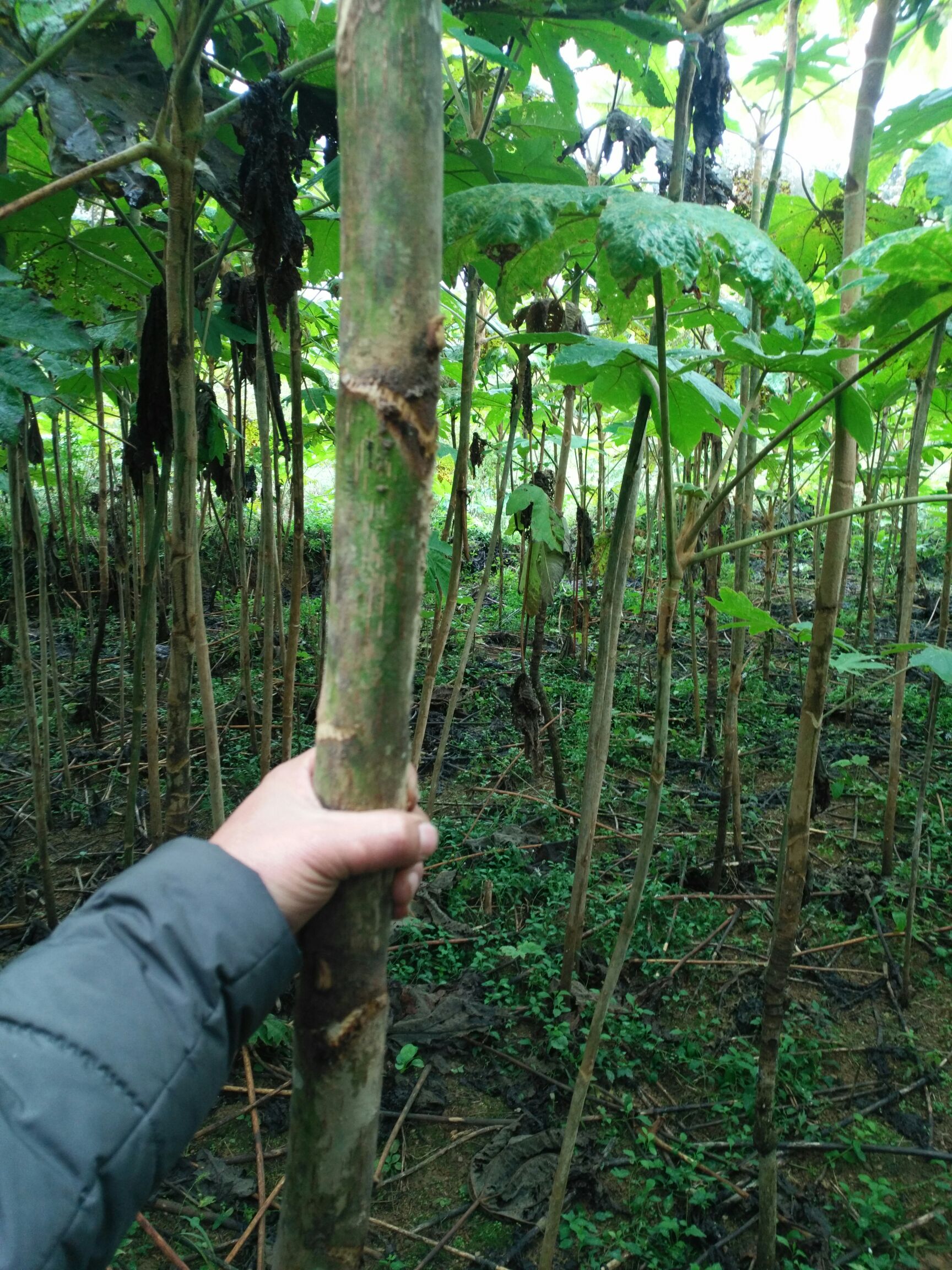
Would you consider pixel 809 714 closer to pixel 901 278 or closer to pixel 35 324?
pixel 901 278

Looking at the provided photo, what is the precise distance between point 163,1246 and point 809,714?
1.60 meters

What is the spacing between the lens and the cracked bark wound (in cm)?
59

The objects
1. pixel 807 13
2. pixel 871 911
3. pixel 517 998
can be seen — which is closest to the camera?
pixel 517 998

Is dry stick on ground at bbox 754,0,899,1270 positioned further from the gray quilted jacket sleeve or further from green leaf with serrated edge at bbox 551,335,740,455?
the gray quilted jacket sleeve

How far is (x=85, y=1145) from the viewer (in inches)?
24.4

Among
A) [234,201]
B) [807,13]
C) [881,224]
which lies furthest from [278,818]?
[807,13]

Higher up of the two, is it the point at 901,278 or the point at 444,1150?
the point at 901,278

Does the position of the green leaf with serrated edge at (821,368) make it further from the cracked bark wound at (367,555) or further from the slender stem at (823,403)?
the cracked bark wound at (367,555)

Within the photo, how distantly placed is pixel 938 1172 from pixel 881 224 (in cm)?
245

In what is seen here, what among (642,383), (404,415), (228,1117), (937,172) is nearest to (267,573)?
(642,383)

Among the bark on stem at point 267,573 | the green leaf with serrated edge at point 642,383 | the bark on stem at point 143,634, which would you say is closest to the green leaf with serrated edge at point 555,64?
the green leaf with serrated edge at point 642,383

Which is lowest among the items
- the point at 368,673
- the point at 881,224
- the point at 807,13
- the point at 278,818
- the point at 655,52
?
the point at 278,818

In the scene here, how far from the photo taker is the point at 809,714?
133 cm

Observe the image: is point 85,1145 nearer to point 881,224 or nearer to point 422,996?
point 422,996
